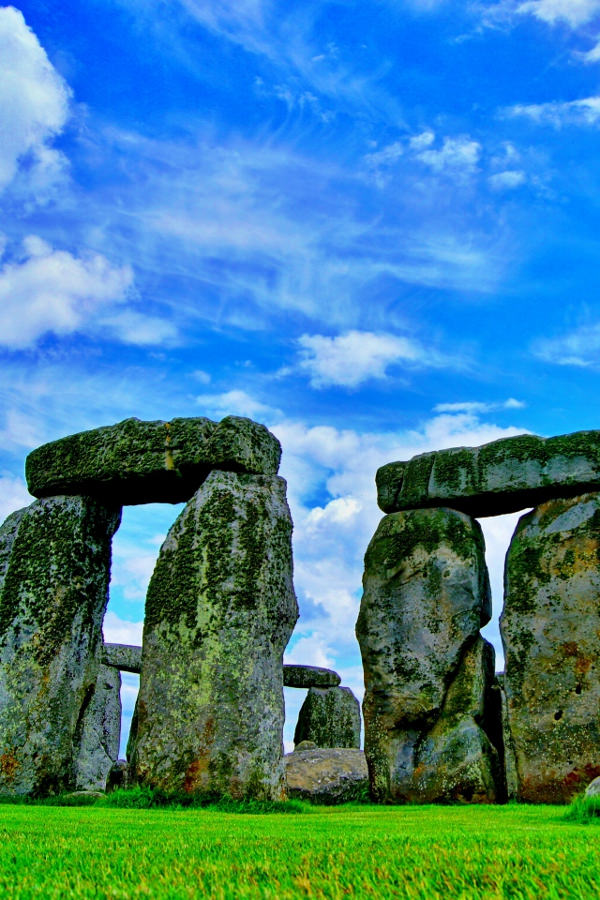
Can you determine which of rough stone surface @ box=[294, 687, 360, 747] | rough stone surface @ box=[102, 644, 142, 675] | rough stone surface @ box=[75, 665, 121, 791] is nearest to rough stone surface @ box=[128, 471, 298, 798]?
rough stone surface @ box=[75, 665, 121, 791]

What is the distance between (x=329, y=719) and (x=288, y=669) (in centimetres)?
143

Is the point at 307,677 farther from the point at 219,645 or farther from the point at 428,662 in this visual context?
the point at 219,645

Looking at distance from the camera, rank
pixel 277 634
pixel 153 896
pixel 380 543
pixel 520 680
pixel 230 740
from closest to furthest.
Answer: pixel 153 896, pixel 230 740, pixel 277 634, pixel 520 680, pixel 380 543

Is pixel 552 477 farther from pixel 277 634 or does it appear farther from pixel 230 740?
pixel 230 740

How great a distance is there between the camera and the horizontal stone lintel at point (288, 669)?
1836cm

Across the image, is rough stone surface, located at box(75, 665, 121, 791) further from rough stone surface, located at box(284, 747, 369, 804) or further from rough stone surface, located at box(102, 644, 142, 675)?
rough stone surface, located at box(284, 747, 369, 804)

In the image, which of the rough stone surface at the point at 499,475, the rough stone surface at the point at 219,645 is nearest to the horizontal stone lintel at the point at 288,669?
the rough stone surface at the point at 499,475

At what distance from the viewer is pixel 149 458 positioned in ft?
31.2

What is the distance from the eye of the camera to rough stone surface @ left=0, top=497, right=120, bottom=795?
9234 mm

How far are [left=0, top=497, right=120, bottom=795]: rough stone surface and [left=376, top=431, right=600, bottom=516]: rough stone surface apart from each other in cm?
459

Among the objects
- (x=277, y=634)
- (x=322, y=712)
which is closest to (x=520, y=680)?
(x=277, y=634)

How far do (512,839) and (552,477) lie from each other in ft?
26.5

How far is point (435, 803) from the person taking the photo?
425 inches

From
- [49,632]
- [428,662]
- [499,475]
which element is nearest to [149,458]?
[49,632]
